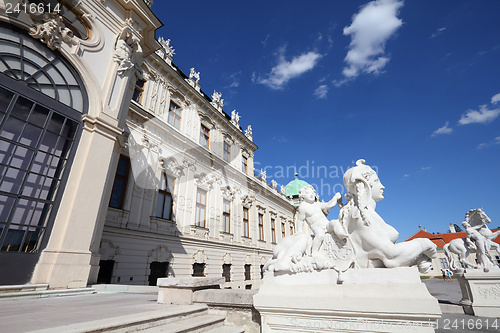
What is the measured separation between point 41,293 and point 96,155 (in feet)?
10.8

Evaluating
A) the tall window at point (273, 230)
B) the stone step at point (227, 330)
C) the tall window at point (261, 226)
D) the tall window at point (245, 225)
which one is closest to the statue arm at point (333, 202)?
the stone step at point (227, 330)

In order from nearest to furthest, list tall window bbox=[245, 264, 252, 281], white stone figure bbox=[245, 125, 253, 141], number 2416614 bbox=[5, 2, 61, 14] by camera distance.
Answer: number 2416614 bbox=[5, 2, 61, 14]
tall window bbox=[245, 264, 252, 281]
white stone figure bbox=[245, 125, 253, 141]

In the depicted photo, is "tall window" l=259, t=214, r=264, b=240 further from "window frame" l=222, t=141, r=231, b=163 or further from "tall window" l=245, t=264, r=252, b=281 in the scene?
"window frame" l=222, t=141, r=231, b=163

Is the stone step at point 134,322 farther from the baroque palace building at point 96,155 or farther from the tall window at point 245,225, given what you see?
the tall window at point 245,225

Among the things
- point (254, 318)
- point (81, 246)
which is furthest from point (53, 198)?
point (254, 318)

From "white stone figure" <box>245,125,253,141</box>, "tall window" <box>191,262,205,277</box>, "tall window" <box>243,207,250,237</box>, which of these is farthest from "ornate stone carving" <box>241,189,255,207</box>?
"tall window" <box>191,262,205,277</box>

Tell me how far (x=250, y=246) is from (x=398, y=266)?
52.2 ft

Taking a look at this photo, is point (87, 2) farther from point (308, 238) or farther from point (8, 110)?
point (308, 238)

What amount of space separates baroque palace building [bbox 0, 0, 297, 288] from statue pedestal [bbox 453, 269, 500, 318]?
9518 mm

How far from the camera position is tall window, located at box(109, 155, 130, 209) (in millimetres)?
9484

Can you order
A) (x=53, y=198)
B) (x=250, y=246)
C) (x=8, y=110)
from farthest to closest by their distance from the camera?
(x=250, y=246) → (x=53, y=198) → (x=8, y=110)

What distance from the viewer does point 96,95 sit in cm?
655

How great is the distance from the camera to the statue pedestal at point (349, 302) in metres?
2.22

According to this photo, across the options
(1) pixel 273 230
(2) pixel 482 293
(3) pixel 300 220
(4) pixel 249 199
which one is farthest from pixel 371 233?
(1) pixel 273 230
